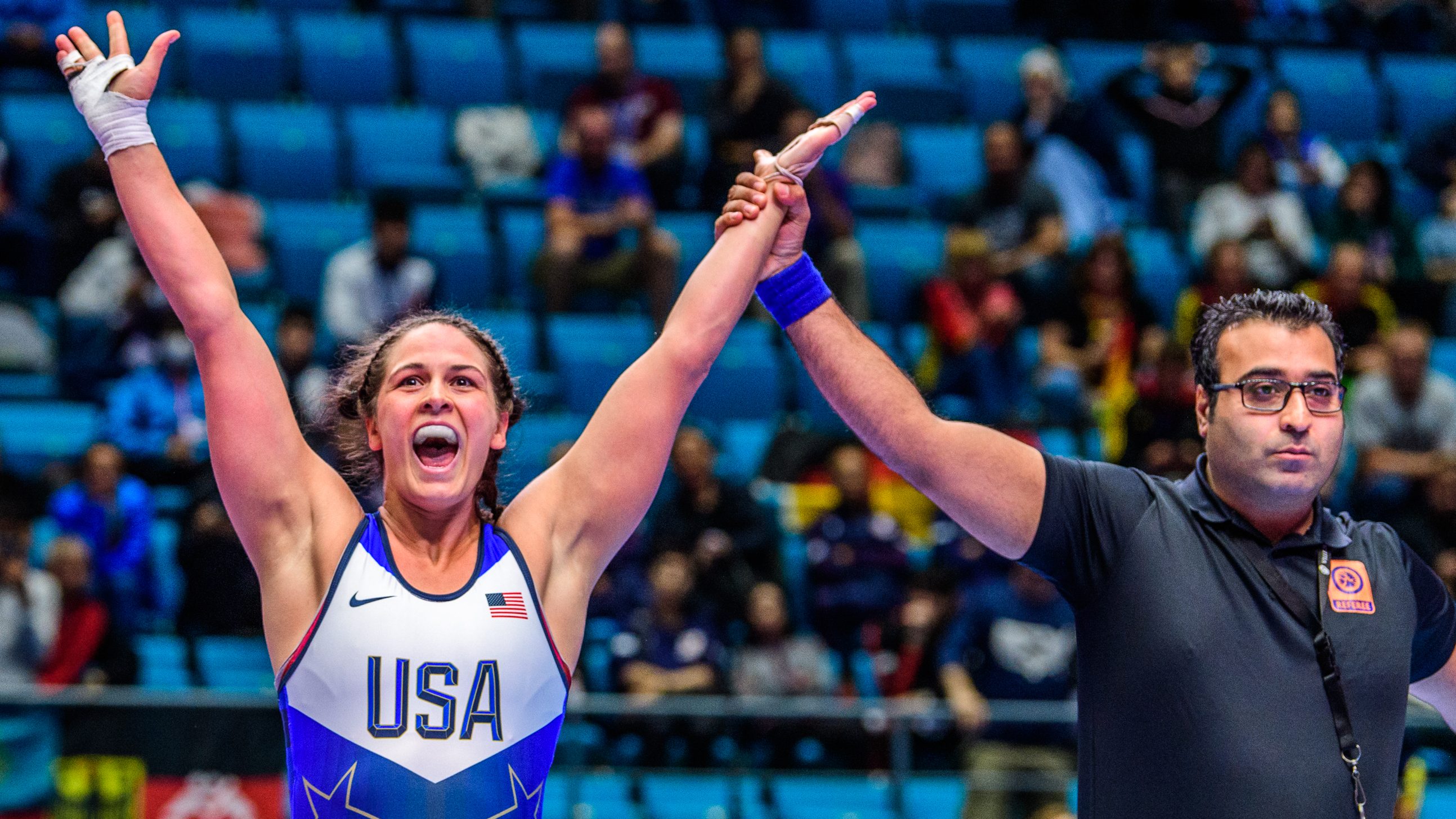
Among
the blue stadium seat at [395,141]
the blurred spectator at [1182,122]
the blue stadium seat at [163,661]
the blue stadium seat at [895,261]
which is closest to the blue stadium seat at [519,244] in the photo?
the blue stadium seat at [395,141]

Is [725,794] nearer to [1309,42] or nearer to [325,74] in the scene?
[325,74]

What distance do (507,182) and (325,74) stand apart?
169 centimetres

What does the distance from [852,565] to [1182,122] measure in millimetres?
4389

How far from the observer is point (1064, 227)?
31.4 feet

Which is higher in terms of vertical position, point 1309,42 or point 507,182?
point 1309,42

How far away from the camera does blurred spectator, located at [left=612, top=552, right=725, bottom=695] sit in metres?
7.02

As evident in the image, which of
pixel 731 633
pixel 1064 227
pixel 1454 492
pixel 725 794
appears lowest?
pixel 725 794

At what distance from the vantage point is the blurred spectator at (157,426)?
8.19 metres

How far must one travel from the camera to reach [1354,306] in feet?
29.5

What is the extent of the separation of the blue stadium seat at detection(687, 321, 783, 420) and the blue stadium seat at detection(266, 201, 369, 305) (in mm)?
2274

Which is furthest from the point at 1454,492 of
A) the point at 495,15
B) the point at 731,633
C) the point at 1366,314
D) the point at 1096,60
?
the point at 495,15

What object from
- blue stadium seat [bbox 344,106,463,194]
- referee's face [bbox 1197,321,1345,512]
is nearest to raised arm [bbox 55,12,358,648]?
referee's face [bbox 1197,321,1345,512]

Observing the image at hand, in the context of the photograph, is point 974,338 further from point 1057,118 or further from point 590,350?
point 590,350

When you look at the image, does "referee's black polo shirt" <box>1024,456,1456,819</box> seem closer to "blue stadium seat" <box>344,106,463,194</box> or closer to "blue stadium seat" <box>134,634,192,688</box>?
"blue stadium seat" <box>134,634,192,688</box>
